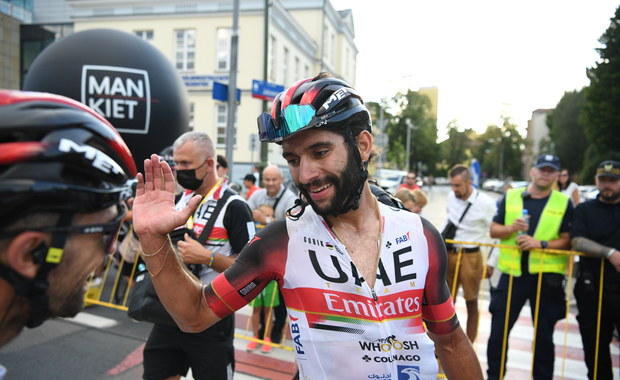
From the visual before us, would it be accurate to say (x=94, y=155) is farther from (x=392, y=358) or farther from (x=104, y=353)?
(x=104, y=353)

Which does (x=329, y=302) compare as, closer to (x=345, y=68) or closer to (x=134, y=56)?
(x=134, y=56)

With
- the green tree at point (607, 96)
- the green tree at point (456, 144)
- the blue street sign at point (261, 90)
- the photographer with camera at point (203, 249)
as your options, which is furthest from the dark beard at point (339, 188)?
the green tree at point (456, 144)

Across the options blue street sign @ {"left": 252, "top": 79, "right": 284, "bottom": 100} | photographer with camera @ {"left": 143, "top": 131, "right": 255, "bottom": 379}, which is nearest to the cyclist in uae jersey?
photographer with camera @ {"left": 143, "top": 131, "right": 255, "bottom": 379}

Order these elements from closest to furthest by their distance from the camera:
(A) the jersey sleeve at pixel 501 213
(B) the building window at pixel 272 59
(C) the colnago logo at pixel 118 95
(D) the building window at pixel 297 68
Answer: (A) the jersey sleeve at pixel 501 213 < (C) the colnago logo at pixel 118 95 < (B) the building window at pixel 272 59 < (D) the building window at pixel 297 68

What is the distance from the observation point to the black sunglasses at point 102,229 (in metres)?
0.94

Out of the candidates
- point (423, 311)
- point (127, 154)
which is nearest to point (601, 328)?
point (423, 311)

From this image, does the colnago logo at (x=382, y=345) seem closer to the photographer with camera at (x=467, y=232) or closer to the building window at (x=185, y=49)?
the photographer with camera at (x=467, y=232)

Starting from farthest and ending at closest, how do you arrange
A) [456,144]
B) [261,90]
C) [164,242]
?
[456,144]
[261,90]
[164,242]

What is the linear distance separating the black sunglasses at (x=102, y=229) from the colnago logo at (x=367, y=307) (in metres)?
0.81

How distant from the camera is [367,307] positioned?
1.59 metres

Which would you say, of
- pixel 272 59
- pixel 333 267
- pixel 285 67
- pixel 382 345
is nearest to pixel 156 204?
pixel 333 267

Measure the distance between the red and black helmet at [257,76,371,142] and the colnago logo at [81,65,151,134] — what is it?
5407mm

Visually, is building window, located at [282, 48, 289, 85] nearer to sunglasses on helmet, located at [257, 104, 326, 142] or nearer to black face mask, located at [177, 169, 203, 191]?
black face mask, located at [177, 169, 203, 191]

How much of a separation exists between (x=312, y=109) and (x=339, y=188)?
0.32m
